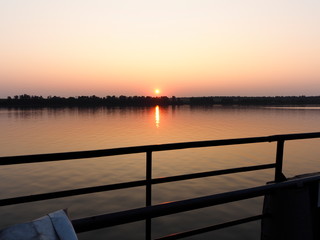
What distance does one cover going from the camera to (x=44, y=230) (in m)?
1.11

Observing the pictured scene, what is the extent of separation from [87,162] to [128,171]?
13.3 ft

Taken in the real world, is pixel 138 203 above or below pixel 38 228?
below

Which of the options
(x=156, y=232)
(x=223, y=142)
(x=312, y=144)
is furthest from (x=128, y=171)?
(x=312, y=144)

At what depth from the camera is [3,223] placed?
10344mm

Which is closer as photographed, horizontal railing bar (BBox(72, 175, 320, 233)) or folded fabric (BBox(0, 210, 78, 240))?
folded fabric (BBox(0, 210, 78, 240))

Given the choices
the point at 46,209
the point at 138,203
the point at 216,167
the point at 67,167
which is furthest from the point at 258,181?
the point at 67,167

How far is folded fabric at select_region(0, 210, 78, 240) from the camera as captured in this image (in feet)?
3.52

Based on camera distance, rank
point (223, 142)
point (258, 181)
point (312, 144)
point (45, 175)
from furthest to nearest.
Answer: point (312, 144)
point (45, 175)
point (258, 181)
point (223, 142)

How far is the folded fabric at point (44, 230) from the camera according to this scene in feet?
3.52

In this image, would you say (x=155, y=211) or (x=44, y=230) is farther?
(x=155, y=211)

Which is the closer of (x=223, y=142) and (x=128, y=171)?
(x=223, y=142)

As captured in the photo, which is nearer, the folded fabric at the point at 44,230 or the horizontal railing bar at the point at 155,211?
the folded fabric at the point at 44,230

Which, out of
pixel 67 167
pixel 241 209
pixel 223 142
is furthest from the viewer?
pixel 67 167

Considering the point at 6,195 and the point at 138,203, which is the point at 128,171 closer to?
the point at 138,203
